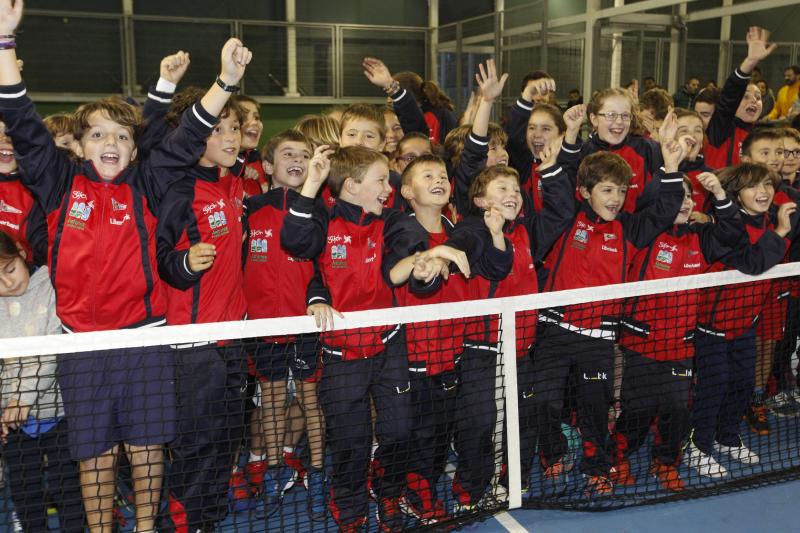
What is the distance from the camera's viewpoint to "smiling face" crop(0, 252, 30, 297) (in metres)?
2.91

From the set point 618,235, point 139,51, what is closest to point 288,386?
point 618,235

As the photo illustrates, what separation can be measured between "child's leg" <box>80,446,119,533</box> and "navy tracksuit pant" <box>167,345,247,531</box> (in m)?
0.25

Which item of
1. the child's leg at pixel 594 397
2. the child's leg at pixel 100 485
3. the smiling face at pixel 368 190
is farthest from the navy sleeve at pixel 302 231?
the child's leg at pixel 594 397

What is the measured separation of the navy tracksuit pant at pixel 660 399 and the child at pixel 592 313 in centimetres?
15

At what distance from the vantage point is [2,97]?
2539mm

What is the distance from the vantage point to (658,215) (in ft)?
11.8

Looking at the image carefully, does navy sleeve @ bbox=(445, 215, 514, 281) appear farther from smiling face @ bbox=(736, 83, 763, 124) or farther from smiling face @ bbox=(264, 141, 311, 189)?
smiling face @ bbox=(736, 83, 763, 124)

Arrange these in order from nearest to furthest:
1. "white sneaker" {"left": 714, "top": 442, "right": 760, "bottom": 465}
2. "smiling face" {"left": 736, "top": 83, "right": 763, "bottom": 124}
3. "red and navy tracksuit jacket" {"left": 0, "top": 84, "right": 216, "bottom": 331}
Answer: "red and navy tracksuit jacket" {"left": 0, "top": 84, "right": 216, "bottom": 331}, "white sneaker" {"left": 714, "top": 442, "right": 760, "bottom": 465}, "smiling face" {"left": 736, "top": 83, "right": 763, "bottom": 124}

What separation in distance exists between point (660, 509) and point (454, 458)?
1.28 meters

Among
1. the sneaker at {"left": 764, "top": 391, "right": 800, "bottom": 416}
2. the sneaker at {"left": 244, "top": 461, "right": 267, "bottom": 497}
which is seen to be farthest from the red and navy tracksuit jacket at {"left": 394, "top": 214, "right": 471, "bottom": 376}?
the sneaker at {"left": 764, "top": 391, "right": 800, "bottom": 416}

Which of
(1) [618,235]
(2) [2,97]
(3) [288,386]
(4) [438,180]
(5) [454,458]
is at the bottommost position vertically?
(5) [454,458]

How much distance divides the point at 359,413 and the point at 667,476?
5.88ft

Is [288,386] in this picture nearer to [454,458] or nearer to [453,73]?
[454,458]

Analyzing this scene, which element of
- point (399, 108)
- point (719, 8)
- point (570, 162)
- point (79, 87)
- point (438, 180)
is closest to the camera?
point (438, 180)
